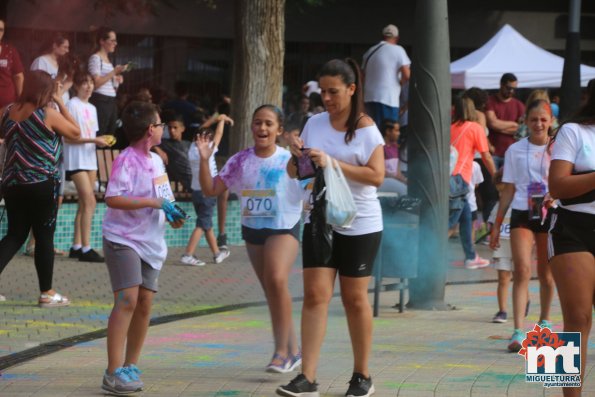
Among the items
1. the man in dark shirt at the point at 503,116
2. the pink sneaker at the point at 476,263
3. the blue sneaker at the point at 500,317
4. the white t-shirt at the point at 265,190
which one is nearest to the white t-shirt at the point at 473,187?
the pink sneaker at the point at 476,263

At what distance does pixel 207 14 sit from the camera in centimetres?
2259

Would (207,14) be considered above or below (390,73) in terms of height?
above

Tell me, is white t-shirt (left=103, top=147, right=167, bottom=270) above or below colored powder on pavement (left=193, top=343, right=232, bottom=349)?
above

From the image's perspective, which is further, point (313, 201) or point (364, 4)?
point (364, 4)

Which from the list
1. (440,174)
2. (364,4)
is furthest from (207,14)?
(440,174)

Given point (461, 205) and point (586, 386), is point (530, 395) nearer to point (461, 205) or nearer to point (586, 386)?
point (586, 386)

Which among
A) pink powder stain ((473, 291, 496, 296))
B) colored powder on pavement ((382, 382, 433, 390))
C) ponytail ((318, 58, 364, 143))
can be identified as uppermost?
ponytail ((318, 58, 364, 143))

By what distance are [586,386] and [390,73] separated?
8263 millimetres

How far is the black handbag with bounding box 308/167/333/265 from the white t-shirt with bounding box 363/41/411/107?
8.38 m

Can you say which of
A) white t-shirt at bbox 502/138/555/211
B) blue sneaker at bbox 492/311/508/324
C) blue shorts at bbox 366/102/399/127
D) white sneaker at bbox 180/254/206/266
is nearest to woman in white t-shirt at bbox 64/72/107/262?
white sneaker at bbox 180/254/206/266

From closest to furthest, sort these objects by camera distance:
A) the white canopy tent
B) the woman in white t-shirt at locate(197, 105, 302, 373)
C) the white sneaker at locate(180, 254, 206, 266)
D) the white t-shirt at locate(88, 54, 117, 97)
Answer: the woman in white t-shirt at locate(197, 105, 302, 373), the white sneaker at locate(180, 254, 206, 266), the white t-shirt at locate(88, 54, 117, 97), the white canopy tent

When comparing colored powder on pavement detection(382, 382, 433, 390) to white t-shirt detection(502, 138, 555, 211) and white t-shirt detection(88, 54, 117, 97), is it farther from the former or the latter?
white t-shirt detection(88, 54, 117, 97)

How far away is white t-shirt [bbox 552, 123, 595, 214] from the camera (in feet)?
19.0

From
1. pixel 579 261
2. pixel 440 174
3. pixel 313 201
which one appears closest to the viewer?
pixel 579 261
